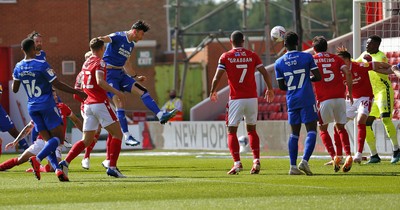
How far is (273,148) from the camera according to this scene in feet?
100

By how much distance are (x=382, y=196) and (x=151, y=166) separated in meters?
9.13

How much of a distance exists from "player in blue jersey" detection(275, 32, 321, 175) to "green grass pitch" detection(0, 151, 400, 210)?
0.50m

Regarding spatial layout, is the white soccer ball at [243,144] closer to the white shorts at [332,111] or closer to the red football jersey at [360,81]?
the red football jersey at [360,81]

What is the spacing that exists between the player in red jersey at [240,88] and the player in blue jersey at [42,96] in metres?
2.72

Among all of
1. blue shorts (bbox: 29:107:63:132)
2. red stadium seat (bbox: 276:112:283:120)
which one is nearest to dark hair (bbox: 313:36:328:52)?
blue shorts (bbox: 29:107:63:132)

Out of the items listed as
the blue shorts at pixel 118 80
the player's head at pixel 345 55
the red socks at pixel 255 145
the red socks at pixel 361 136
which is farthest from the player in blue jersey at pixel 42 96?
the red socks at pixel 361 136

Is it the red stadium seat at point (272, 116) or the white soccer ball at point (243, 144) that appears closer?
the white soccer ball at point (243, 144)

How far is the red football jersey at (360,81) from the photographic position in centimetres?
2159

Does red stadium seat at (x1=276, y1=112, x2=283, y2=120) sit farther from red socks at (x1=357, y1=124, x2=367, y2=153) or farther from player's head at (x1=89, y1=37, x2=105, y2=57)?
player's head at (x1=89, y1=37, x2=105, y2=57)

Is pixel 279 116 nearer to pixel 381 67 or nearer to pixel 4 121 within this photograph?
pixel 4 121

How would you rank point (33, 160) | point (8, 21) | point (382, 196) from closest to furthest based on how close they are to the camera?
point (382, 196)
point (33, 160)
point (8, 21)

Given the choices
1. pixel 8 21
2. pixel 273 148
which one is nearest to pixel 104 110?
pixel 273 148

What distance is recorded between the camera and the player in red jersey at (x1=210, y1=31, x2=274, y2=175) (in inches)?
739

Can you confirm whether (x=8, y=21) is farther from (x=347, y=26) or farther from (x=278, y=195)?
(x=347, y=26)
